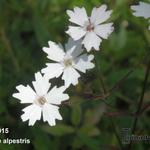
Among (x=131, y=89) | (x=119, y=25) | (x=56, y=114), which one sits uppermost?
(x=119, y=25)

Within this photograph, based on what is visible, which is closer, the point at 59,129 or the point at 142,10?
the point at 142,10

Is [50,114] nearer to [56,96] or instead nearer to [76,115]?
[56,96]

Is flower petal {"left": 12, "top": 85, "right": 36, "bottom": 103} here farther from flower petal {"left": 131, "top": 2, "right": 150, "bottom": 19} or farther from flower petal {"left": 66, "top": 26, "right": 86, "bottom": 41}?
flower petal {"left": 131, "top": 2, "right": 150, "bottom": 19}

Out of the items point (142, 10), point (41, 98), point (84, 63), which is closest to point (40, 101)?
point (41, 98)

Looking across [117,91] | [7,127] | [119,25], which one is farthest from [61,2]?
[7,127]

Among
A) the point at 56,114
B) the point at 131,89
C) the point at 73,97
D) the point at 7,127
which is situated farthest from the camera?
the point at 131,89

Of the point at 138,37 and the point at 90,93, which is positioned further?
the point at 138,37

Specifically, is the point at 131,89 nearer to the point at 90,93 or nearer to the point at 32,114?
the point at 90,93

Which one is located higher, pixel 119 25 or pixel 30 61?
pixel 119 25

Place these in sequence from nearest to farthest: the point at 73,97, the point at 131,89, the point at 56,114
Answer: the point at 56,114
the point at 73,97
the point at 131,89
